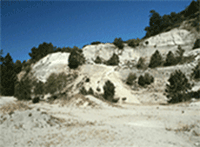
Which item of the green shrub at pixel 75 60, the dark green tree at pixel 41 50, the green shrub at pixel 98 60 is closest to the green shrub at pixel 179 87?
the green shrub at pixel 75 60

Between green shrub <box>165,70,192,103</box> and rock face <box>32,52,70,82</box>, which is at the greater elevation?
rock face <box>32,52,70,82</box>

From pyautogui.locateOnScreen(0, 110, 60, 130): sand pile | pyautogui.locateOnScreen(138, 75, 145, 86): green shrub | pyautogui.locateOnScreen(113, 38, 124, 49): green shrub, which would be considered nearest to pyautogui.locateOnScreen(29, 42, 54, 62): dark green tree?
pyautogui.locateOnScreen(113, 38, 124, 49): green shrub

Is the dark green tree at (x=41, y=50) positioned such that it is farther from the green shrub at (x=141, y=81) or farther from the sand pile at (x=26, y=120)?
the sand pile at (x=26, y=120)

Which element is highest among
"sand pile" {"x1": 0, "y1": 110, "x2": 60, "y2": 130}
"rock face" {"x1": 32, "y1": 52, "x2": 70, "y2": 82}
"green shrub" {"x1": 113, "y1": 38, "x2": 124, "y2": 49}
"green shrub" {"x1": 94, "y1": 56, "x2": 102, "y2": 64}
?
"green shrub" {"x1": 113, "y1": 38, "x2": 124, "y2": 49}

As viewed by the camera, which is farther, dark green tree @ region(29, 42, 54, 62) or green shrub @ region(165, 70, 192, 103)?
dark green tree @ region(29, 42, 54, 62)

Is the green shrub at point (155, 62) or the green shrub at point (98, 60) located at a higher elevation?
the green shrub at point (98, 60)

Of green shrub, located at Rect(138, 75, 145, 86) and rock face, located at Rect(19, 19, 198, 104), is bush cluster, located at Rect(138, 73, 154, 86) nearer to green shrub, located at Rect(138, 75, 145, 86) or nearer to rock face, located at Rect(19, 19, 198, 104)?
green shrub, located at Rect(138, 75, 145, 86)

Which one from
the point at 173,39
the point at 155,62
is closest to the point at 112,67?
the point at 155,62

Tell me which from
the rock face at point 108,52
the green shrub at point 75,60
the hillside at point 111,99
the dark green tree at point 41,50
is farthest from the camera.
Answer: the dark green tree at point 41,50

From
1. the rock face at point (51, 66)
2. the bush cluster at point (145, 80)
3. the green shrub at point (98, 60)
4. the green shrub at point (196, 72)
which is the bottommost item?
the bush cluster at point (145, 80)

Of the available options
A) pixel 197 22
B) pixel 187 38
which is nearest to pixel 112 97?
pixel 187 38

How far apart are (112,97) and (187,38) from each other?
47877mm

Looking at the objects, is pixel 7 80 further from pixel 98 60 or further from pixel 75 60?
pixel 98 60

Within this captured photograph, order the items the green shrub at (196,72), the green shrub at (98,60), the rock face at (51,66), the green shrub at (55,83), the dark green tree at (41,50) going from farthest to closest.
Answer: the dark green tree at (41,50) < the green shrub at (98,60) < the rock face at (51,66) < the green shrub at (55,83) < the green shrub at (196,72)
